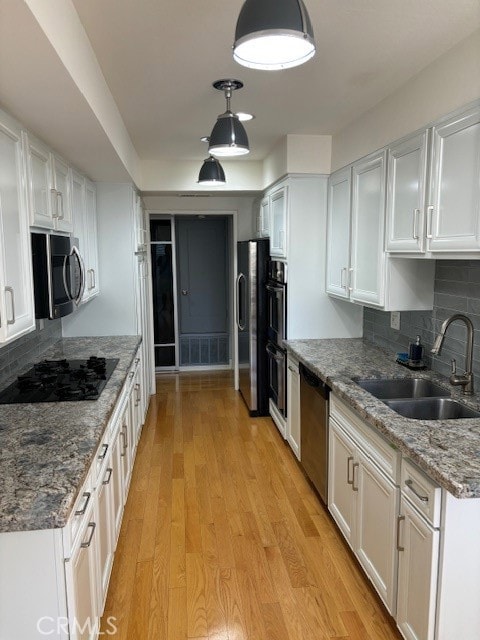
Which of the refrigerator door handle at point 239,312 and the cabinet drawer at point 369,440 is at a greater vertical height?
the refrigerator door handle at point 239,312

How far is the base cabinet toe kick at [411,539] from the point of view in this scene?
5.26 ft

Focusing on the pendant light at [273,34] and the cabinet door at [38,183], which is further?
the cabinet door at [38,183]

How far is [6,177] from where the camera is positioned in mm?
1893

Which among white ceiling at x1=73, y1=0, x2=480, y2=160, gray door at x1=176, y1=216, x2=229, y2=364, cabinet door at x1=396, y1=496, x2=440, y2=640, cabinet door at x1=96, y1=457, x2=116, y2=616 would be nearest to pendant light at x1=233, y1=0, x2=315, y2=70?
white ceiling at x1=73, y1=0, x2=480, y2=160

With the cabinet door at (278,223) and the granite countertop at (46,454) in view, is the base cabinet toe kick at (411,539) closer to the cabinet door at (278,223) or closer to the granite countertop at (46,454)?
the granite countertop at (46,454)

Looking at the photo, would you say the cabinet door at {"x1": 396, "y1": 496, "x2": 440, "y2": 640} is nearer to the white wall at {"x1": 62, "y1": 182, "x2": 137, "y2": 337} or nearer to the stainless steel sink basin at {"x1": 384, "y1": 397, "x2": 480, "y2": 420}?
the stainless steel sink basin at {"x1": 384, "y1": 397, "x2": 480, "y2": 420}

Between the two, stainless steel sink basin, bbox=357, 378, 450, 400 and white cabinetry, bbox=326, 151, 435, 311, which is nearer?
stainless steel sink basin, bbox=357, 378, 450, 400

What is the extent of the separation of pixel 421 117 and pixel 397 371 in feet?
4.54

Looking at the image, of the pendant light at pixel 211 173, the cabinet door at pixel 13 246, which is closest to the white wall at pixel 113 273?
the pendant light at pixel 211 173

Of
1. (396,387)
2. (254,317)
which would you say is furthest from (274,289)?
(396,387)

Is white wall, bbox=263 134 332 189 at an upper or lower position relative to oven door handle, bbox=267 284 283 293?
upper

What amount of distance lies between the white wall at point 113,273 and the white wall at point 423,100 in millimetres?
1890

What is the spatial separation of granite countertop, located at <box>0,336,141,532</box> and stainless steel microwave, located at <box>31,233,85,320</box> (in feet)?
1.54

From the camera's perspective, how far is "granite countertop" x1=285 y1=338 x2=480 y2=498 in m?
1.55
